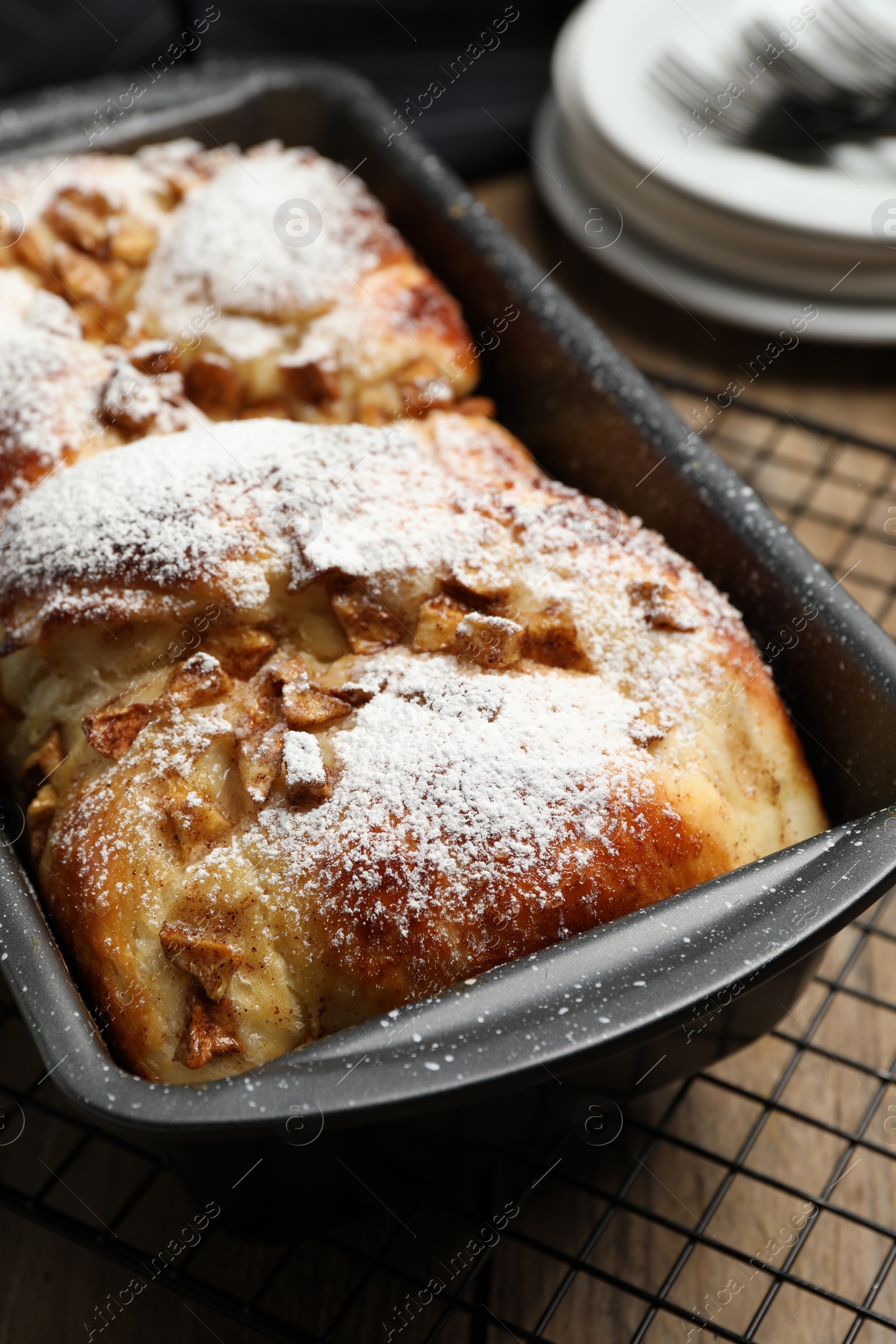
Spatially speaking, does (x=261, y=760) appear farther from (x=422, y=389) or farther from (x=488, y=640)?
(x=422, y=389)

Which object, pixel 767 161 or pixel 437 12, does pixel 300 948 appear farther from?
pixel 437 12

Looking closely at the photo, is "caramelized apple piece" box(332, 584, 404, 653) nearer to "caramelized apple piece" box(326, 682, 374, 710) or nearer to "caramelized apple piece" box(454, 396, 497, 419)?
"caramelized apple piece" box(326, 682, 374, 710)

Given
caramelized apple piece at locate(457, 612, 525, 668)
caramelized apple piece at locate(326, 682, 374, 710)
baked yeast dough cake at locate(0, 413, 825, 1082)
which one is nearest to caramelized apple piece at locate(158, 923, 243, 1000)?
baked yeast dough cake at locate(0, 413, 825, 1082)

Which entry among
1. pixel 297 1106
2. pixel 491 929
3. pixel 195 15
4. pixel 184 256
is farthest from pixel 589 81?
pixel 297 1106

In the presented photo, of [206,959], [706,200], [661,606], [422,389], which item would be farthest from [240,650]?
[706,200]

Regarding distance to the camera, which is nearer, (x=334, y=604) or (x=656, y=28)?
(x=334, y=604)

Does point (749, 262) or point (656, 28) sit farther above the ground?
point (656, 28)

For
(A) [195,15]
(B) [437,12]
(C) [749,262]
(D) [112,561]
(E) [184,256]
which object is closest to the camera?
(D) [112,561]

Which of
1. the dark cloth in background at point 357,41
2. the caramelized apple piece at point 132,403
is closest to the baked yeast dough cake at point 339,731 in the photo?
the caramelized apple piece at point 132,403
